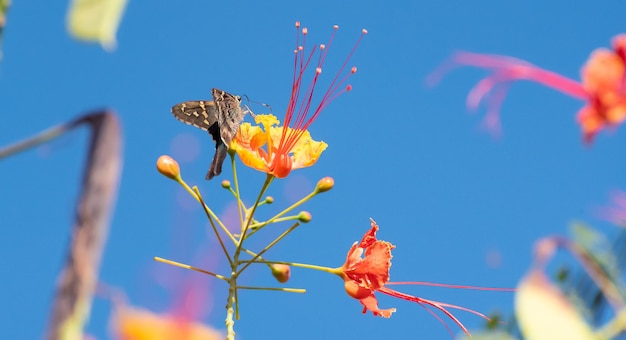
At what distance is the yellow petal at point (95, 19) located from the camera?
773 millimetres

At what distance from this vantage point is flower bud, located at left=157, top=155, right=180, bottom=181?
6.19ft

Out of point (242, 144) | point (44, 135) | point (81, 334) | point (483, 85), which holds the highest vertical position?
point (242, 144)

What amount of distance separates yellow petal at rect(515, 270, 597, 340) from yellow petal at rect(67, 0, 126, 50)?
0.47m

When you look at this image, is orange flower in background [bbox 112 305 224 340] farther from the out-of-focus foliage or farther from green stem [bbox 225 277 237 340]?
green stem [bbox 225 277 237 340]

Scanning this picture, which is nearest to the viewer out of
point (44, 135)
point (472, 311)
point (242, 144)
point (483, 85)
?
point (44, 135)

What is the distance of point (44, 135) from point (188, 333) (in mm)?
245

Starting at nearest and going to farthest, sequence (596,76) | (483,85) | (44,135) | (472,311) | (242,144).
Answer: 1. (44,135)
2. (596,76)
3. (483,85)
4. (472,311)
5. (242,144)

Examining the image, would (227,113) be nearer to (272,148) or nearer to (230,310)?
(272,148)

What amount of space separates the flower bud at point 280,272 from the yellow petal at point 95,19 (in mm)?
1154

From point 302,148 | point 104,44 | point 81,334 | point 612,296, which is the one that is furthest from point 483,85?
point 302,148

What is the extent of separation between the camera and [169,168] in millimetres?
1885

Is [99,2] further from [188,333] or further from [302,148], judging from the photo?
[302,148]

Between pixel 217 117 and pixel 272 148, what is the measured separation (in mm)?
405

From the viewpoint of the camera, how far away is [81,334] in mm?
609
